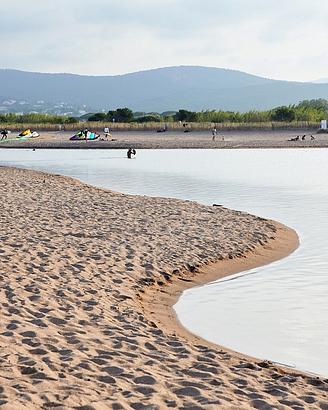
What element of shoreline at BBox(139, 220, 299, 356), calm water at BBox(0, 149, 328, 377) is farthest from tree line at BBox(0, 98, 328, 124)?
shoreline at BBox(139, 220, 299, 356)

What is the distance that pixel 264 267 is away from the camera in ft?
31.8

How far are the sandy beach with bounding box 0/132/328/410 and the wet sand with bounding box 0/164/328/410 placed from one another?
0.05ft

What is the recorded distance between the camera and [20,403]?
13.5 feet

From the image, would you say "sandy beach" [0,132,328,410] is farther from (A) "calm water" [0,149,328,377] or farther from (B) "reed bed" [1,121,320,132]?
(B) "reed bed" [1,121,320,132]

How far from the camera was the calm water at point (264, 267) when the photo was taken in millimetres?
6551

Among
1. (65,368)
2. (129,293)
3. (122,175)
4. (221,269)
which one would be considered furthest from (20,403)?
(122,175)

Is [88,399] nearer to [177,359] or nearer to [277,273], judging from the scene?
[177,359]

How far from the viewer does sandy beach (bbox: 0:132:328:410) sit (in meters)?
4.53

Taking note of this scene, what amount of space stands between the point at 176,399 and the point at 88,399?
0.65 meters

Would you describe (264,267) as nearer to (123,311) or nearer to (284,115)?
(123,311)

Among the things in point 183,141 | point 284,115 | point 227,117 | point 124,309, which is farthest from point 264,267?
point 227,117

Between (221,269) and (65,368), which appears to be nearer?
(65,368)

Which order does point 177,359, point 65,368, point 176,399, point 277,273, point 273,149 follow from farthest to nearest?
point 273,149 < point 277,273 < point 177,359 < point 65,368 < point 176,399

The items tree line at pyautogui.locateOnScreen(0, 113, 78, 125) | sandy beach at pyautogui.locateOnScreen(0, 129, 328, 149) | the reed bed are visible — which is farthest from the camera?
tree line at pyautogui.locateOnScreen(0, 113, 78, 125)
